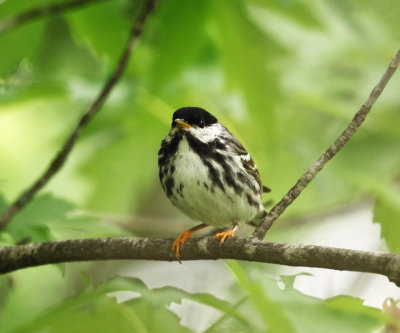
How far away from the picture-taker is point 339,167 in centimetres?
368

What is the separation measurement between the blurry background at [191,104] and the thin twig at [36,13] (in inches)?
1.6

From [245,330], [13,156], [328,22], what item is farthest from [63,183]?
[245,330]

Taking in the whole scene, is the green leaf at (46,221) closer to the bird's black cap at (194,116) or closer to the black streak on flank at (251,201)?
the bird's black cap at (194,116)

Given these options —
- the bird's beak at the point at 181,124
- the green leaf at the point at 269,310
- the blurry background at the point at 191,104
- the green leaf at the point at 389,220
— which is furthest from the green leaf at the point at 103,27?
the green leaf at the point at 269,310

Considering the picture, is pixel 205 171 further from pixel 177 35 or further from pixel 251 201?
pixel 177 35

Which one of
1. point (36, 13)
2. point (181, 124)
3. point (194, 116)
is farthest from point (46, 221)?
point (194, 116)

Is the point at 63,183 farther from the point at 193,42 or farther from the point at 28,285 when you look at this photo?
the point at 193,42

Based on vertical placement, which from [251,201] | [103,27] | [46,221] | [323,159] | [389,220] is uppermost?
[103,27]

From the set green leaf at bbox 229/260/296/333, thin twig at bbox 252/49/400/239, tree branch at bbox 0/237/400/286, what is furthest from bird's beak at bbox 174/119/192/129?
green leaf at bbox 229/260/296/333

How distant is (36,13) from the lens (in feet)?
9.16

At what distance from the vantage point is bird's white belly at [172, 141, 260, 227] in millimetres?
3717

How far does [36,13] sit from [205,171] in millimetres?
1348

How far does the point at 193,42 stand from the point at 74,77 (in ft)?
3.57

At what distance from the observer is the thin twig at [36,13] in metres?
2.75
